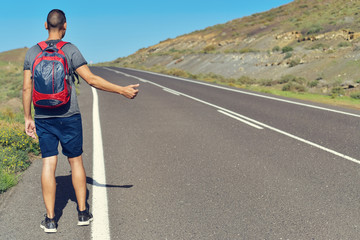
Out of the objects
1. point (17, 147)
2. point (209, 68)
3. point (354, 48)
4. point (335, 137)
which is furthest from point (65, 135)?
point (209, 68)

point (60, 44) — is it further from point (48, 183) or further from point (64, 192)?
point (64, 192)

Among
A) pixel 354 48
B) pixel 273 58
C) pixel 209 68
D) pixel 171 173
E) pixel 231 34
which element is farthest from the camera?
pixel 231 34

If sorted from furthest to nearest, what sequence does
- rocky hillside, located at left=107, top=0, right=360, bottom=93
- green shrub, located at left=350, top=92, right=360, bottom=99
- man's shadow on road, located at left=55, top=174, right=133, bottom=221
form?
rocky hillside, located at left=107, top=0, right=360, bottom=93, green shrub, located at left=350, top=92, right=360, bottom=99, man's shadow on road, located at left=55, top=174, right=133, bottom=221

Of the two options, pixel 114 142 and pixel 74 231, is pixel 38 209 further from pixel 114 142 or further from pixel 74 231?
pixel 114 142

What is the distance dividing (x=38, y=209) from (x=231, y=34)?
52.8 meters

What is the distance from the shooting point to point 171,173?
5246 millimetres

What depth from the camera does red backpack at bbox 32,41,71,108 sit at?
3.23 m

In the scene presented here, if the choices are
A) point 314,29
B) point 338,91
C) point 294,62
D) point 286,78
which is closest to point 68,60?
point 338,91

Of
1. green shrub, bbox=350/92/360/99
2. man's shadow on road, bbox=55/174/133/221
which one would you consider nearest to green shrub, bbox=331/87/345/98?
green shrub, bbox=350/92/360/99

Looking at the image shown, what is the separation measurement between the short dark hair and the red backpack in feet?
0.85

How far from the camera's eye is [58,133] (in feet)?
11.4

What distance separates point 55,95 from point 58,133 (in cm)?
43

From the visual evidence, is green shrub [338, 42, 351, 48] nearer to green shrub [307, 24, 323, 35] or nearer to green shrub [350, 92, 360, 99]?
green shrub [307, 24, 323, 35]

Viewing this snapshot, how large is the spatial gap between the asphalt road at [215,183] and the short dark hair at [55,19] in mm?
2053
